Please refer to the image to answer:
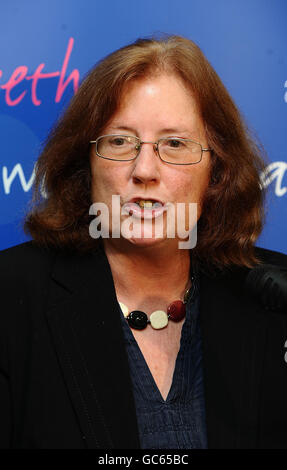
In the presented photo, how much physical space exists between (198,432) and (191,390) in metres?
0.09

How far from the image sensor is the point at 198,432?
3.98 feet

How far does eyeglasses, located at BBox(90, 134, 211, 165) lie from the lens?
1.22 m

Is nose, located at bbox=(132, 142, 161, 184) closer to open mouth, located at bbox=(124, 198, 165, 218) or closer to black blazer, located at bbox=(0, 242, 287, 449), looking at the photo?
open mouth, located at bbox=(124, 198, 165, 218)

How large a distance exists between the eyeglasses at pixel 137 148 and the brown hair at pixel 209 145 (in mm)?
47

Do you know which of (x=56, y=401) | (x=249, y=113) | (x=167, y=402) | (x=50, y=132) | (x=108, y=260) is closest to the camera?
(x=56, y=401)

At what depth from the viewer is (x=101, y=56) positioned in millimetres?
1572

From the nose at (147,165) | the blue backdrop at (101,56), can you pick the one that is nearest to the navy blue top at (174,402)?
the nose at (147,165)

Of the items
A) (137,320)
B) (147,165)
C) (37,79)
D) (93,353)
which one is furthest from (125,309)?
(37,79)

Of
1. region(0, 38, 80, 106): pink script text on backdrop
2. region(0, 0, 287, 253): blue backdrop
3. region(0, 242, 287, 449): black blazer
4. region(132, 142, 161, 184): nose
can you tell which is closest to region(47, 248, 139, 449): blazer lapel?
region(0, 242, 287, 449): black blazer

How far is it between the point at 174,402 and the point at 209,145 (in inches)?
22.5

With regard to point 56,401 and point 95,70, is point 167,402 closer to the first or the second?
point 56,401

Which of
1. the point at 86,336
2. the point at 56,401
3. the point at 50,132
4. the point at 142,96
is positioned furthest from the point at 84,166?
the point at 56,401

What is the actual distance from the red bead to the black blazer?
0.17ft

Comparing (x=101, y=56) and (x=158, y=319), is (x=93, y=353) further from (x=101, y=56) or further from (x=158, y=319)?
(x=101, y=56)
